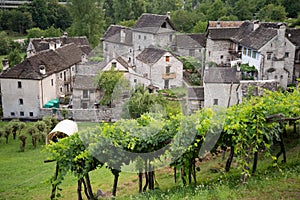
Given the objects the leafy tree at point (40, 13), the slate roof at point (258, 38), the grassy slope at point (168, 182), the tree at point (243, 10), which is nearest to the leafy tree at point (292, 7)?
the tree at point (243, 10)

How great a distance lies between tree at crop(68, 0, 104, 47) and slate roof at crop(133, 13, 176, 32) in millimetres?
9542

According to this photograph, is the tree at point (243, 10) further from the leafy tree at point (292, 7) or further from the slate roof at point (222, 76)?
the slate roof at point (222, 76)

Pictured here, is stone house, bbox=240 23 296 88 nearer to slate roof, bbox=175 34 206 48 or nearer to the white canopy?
slate roof, bbox=175 34 206 48

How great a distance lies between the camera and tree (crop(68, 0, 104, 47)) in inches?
1989

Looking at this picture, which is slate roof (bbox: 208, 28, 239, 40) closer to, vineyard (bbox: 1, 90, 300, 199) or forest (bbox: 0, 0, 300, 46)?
forest (bbox: 0, 0, 300, 46)

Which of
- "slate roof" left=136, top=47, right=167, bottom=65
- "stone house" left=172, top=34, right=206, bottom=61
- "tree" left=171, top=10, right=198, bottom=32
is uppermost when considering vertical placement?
"tree" left=171, top=10, right=198, bottom=32

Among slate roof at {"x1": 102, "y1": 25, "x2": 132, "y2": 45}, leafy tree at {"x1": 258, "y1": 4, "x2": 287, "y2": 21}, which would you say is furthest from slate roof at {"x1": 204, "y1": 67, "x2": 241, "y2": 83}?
leafy tree at {"x1": 258, "y1": 4, "x2": 287, "y2": 21}

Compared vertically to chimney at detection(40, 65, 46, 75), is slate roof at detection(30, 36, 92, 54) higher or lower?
higher

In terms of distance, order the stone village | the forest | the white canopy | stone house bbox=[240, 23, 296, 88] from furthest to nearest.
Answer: the forest → stone house bbox=[240, 23, 296, 88] → the stone village → the white canopy

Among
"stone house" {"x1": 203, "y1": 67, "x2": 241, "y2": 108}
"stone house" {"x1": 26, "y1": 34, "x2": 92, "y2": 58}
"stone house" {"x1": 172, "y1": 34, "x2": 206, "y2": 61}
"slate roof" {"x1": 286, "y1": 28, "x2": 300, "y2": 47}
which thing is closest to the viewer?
"stone house" {"x1": 203, "y1": 67, "x2": 241, "y2": 108}

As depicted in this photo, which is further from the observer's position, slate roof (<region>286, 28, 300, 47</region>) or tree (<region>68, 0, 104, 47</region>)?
tree (<region>68, 0, 104, 47</region>)

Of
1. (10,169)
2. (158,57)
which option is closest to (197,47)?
(158,57)

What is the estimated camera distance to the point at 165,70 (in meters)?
27.4

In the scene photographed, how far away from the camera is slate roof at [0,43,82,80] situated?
31375 millimetres
